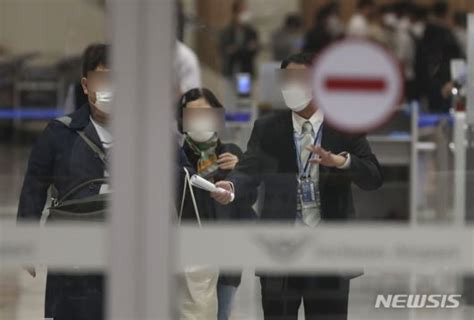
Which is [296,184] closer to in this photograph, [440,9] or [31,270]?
[31,270]

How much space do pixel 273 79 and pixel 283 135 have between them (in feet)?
0.80

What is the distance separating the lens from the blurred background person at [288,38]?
498 centimetres

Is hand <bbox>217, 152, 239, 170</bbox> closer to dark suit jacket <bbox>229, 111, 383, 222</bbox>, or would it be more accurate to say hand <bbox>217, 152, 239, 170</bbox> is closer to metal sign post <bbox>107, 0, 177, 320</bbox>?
dark suit jacket <bbox>229, 111, 383, 222</bbox>

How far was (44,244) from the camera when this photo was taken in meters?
4.10

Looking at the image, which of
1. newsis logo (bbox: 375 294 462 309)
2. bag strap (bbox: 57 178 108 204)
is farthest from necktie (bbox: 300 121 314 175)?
bag strap (bbox: 57 178 108 204)

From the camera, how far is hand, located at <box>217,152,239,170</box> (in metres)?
5.38

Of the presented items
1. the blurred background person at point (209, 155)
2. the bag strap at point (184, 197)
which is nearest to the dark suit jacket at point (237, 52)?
the blurred background person at point (209, 155)

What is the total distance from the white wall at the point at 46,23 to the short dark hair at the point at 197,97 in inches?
19.0

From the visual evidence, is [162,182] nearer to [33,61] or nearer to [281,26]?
[33,61]

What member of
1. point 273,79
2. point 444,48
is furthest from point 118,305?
point 444,48

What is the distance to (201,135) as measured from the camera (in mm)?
5328

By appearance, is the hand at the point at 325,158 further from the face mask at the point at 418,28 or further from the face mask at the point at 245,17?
the face mask at the point at 418,28

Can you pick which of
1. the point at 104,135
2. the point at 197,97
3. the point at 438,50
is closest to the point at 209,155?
the point at 197,97

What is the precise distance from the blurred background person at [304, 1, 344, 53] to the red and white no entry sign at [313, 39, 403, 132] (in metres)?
0.29
